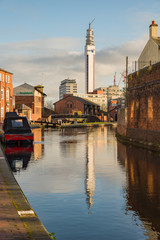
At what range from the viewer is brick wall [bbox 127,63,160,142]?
2658cm

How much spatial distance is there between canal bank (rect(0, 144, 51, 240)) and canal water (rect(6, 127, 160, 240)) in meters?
0.66

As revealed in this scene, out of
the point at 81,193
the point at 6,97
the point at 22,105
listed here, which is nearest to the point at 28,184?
the point at 81,193

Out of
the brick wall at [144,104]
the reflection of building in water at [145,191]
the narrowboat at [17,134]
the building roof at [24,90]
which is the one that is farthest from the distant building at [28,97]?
the reflection of building in water at [145,191]

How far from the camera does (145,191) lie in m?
11.5

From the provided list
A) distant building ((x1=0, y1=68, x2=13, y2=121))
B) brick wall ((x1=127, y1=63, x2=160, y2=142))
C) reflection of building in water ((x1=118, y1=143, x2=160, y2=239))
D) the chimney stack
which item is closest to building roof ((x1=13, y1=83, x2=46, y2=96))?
distant building ((x1=0, y1=68, x2=13, y2=121))

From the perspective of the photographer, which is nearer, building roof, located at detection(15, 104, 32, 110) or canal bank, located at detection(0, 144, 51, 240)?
canal bank, located at detection(0, 144, 51, 240)

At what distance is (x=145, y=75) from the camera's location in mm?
29875

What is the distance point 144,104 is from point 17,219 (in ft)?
80.2

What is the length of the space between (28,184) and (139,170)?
605 cm

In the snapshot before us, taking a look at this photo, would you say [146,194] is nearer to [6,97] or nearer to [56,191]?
[56,191]

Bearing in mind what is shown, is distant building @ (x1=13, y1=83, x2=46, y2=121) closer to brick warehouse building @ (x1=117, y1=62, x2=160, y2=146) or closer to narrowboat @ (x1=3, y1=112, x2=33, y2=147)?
brick warehouse building @ (x1=117, y1=62, x2=160, y2=146)

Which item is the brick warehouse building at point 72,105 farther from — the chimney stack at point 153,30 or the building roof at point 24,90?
the chimney stack at point 153,30

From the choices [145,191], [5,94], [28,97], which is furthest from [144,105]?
[28,97]

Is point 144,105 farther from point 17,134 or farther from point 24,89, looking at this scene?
point 24,89
